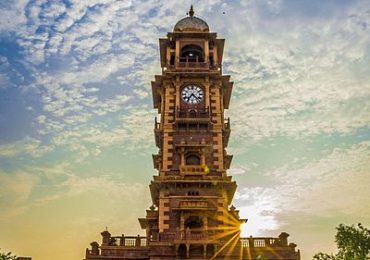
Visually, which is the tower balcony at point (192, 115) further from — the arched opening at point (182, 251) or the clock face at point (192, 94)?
the arched opening at point (182, 251)

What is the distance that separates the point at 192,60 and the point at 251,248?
21008 millimetres

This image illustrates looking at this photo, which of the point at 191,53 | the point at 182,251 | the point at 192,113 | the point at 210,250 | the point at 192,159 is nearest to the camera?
the point at 182,251

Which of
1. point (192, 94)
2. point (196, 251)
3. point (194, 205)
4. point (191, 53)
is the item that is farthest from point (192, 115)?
point (196, 251)

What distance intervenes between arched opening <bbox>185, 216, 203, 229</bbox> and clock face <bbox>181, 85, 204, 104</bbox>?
11.9 meters

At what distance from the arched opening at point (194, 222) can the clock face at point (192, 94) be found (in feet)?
39.2

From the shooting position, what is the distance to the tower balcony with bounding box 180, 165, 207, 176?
134 feet

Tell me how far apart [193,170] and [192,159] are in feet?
5.35

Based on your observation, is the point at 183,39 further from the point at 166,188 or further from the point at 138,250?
the point at 138,250

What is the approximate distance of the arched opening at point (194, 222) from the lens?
3881 centimetres

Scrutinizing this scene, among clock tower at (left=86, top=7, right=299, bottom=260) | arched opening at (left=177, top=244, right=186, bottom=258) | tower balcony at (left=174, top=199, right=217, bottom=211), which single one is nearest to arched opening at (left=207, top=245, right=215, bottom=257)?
clock tower at (left=86, top=7, right=299, bottom=260)

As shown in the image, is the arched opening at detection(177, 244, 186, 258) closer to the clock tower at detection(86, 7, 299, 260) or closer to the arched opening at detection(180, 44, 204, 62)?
the clock tower at detection(86, 7, 299, 260)

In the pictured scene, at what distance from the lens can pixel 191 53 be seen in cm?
4934

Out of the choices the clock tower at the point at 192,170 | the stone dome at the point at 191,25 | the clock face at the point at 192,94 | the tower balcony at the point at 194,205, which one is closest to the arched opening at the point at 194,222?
the clock tower at the point at 192,170

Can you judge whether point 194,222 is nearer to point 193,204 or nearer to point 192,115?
point 193,204
